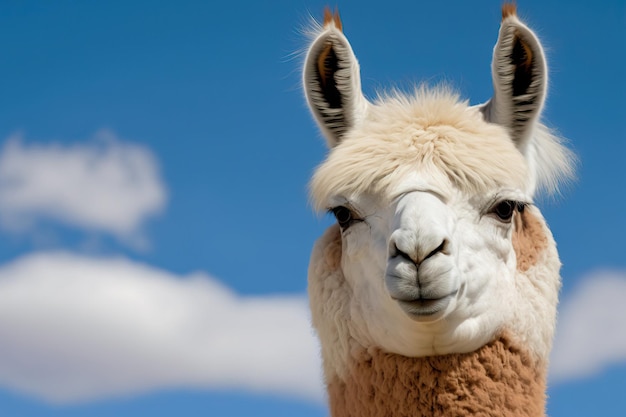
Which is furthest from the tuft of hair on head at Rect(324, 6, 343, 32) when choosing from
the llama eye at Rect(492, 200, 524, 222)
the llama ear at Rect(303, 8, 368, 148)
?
the llama eye at Rect(492, 200, 524, 222)

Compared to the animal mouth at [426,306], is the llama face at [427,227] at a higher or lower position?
higher

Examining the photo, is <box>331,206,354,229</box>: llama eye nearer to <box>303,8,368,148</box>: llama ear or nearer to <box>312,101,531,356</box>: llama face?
<box>312,101,531,356</box>: llama face

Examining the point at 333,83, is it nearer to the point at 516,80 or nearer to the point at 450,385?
the point at 516,80

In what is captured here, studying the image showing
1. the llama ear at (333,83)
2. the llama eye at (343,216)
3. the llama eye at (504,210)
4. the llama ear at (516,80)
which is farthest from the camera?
the llama ear at (333,83)

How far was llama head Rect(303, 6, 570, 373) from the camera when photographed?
4.33 meters

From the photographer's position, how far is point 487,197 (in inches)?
187

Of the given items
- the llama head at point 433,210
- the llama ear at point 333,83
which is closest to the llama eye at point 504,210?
the llama head at point 433,210

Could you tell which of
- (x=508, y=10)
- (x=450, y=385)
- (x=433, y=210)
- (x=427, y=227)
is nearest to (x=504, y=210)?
(x=433, y=210)

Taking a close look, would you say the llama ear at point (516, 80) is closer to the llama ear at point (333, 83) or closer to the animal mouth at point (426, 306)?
the llama ear at point (333, 83)

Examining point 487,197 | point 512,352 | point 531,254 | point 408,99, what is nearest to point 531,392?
point 512,352

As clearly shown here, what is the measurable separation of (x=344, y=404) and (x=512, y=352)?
99cm

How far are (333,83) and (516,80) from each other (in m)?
1.13

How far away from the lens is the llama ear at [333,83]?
5.32 m

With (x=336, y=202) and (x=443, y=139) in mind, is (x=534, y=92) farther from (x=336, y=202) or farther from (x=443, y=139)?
(x=336, y=202)
